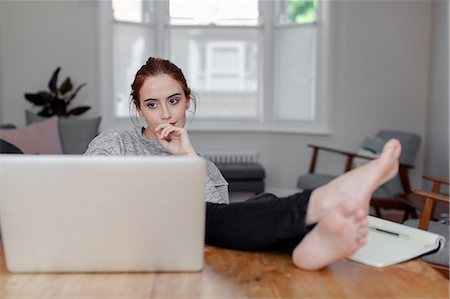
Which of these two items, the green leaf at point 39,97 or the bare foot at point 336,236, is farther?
the green leaf at point 39,97

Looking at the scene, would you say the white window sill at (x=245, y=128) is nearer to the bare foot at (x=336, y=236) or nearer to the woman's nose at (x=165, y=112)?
the woman's nose at (x=165, y=112)

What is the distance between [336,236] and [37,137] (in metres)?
3.38

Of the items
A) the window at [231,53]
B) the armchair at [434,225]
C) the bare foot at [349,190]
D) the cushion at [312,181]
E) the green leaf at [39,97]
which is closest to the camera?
the bare foot at [349,190]

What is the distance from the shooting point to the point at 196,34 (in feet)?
19.0

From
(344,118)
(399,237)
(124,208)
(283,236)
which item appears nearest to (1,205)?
(124,208)

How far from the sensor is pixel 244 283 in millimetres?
1165

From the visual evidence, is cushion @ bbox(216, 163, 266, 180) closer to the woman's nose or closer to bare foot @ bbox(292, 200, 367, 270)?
the woman's nose

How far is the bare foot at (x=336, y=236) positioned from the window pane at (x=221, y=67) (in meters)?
4.66

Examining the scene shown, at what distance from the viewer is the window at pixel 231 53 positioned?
5.66 metres

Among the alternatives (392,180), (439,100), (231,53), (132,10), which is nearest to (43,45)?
(132,10)

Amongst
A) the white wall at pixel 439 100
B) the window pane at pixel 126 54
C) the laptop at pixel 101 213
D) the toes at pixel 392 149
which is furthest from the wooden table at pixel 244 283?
the window pane at pixel 126 54

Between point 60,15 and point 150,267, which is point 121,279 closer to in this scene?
point 150,267

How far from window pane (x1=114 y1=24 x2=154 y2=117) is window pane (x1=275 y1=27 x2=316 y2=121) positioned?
4.20ft

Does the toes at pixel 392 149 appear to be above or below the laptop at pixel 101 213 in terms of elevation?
above
